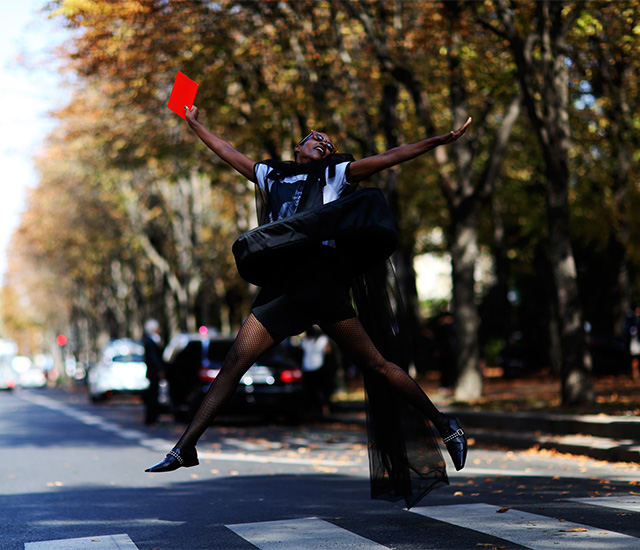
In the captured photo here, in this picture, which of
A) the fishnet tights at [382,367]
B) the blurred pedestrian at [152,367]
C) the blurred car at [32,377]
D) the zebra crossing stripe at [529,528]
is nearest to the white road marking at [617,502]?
the zebra crossing stripe at [529,528]

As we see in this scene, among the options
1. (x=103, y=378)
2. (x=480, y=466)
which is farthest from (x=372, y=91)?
(x=480, y=466)

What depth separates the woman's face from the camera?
6.40m

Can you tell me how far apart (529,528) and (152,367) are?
14.0m

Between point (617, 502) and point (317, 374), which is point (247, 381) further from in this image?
point (617, 502)

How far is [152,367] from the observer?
64.2 ft

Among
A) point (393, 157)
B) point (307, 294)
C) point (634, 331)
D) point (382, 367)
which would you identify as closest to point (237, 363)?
point (307, 294)

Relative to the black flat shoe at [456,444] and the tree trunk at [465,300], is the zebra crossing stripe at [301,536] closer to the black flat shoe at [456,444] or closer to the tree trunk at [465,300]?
the black flat shoe at [456,444]

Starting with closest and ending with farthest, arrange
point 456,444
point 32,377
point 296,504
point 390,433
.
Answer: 1. point 456,444
2. point 390,433
3. point 296,504
4. point 32,377

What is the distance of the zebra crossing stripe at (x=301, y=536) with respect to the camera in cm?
583

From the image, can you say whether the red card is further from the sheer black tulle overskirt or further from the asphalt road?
the asphalt road

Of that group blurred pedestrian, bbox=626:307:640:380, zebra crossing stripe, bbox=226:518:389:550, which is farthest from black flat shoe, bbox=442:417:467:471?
blurred pedestrian, bbox=626:307:640:380

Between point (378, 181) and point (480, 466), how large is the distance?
11618 millimetres

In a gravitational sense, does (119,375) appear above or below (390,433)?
above

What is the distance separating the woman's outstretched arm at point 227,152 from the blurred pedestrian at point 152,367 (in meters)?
12.9
